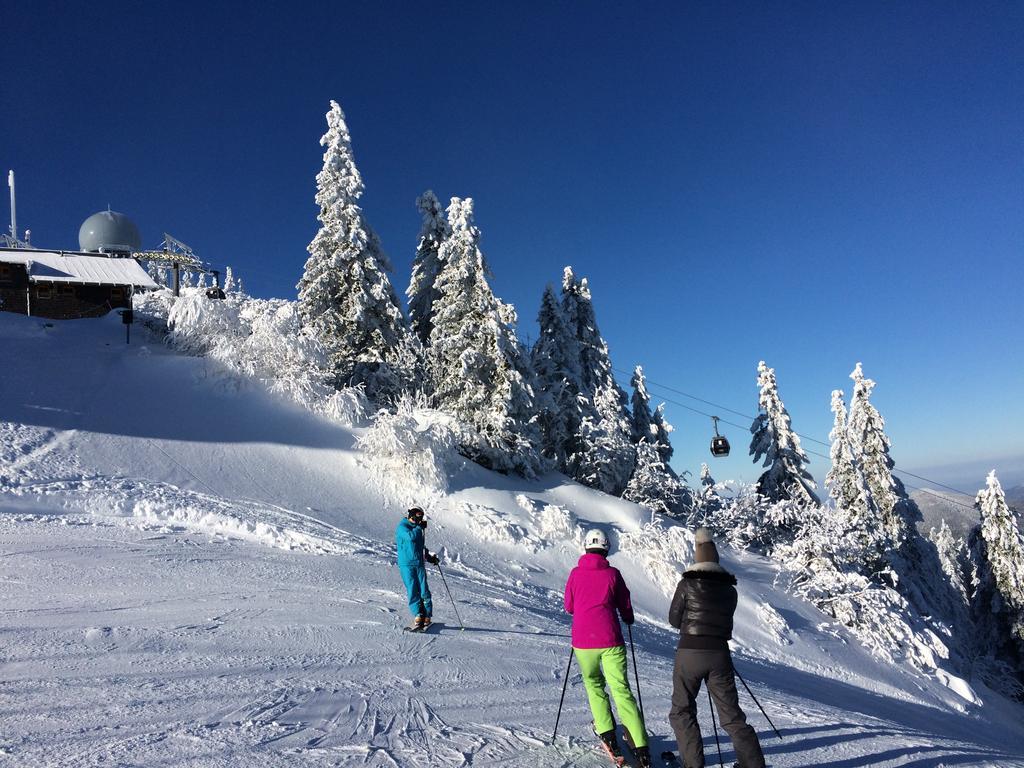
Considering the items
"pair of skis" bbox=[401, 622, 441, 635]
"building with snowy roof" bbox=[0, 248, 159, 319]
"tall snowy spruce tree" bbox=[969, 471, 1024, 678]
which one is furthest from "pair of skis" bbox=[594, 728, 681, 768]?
"tall snowy spruce tree" bbox=[969, 471, 1024, 678]

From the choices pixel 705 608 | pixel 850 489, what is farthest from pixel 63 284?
pixel 850 489

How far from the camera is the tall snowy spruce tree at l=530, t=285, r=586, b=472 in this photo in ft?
93.9

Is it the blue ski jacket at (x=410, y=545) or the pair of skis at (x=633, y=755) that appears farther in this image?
the blue ski jacket at (x=410, y=545)

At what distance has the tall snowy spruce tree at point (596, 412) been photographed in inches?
1070

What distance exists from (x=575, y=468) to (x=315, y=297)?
14.8 m

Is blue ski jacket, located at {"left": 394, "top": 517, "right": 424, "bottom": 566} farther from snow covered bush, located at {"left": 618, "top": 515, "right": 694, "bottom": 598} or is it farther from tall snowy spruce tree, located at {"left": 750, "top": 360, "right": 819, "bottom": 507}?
tall snowy spruce tree, located at {"left": 750, "top": 360, "right": 819, "bottom": 507}

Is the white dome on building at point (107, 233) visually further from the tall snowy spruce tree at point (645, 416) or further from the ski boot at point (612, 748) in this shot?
the ski boot at point (612, 748)

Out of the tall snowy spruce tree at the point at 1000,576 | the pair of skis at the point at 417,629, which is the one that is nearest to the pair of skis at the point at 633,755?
the pair of skis at the point at 417,629

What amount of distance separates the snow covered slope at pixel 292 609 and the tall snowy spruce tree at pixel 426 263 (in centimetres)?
966

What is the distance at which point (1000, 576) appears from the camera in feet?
97.1

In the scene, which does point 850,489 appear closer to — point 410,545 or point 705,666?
point 410,545

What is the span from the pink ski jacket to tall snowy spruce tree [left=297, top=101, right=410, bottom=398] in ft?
67.0

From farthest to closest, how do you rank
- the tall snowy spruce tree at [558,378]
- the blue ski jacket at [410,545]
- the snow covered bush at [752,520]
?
the tall snowy spruce tree at [558,378]
the snow covered bush at [752,520]
the blue ski jacket at [410,545]

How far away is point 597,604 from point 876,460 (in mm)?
32161
